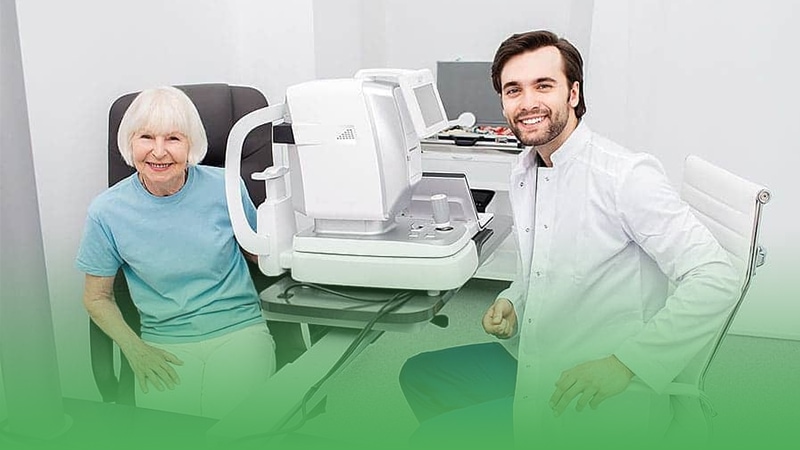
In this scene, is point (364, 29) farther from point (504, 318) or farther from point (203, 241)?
point (504, 318)

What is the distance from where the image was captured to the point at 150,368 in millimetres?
1665

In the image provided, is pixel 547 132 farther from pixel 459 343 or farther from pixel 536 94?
pixel 459 343

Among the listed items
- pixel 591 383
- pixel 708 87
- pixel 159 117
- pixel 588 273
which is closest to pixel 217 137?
pixel 159 117

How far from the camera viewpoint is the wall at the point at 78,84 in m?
1.99

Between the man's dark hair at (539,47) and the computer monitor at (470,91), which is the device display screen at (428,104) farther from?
the computer monitor at (470,91)

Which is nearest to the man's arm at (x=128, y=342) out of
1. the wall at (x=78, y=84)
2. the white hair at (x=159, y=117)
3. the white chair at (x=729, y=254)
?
the wall at (x=78, y=84)

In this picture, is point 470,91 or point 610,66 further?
point 470,91

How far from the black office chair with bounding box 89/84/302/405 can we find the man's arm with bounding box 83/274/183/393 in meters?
0.03

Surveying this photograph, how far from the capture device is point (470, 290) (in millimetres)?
3518

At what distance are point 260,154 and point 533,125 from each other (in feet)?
3.50

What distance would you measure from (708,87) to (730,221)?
164 centimetres

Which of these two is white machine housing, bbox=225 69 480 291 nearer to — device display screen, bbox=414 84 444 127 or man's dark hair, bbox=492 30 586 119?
device display screen, bbox=414 84 444 127

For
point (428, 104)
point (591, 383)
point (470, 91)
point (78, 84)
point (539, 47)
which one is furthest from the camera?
point (470, 91)

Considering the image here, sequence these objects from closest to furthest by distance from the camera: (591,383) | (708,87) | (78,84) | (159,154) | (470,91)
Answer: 1. (591,383)
2. (159,154)
3. (78,84)
4. (708,87)
5. (470,91)
